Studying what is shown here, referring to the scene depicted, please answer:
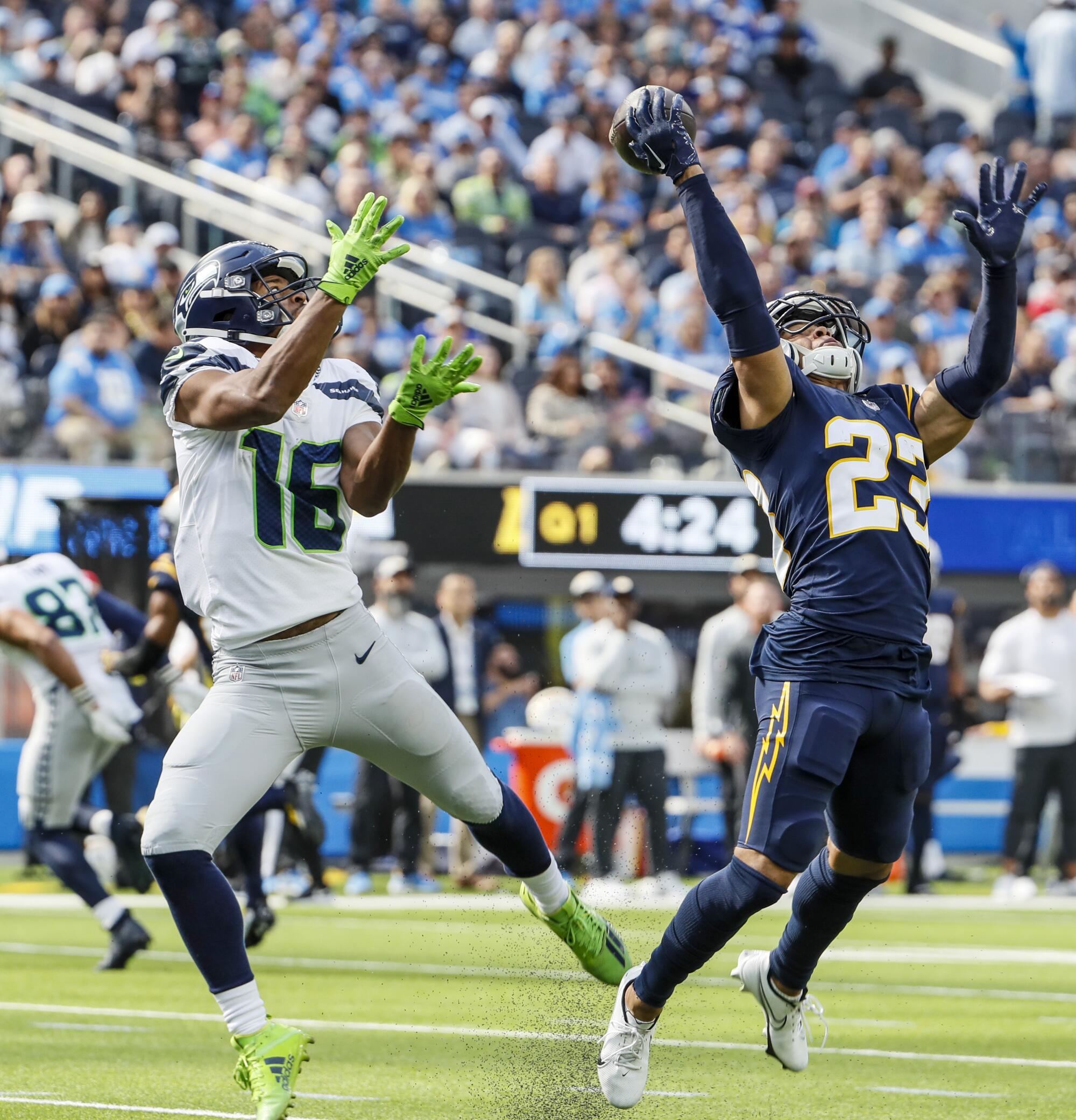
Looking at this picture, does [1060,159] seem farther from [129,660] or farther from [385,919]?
[129,660]

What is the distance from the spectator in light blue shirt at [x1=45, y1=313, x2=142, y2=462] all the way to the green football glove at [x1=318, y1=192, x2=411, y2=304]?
25.9 feet

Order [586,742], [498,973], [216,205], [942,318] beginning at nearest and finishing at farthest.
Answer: [498,973] → [586,742] → [216,205] → [942,318]

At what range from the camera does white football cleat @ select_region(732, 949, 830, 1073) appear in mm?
5137

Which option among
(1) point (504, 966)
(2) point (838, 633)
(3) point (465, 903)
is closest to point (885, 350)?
(3) point (465, 903)

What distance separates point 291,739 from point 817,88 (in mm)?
17249

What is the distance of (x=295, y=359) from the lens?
4.32 meters

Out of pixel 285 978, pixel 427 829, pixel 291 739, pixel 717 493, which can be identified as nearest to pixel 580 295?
pixel 717 493

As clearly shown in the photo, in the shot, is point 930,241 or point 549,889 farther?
point 930,241

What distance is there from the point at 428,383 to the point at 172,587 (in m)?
3.90

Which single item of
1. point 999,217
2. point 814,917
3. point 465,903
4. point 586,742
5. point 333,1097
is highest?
point 999,217

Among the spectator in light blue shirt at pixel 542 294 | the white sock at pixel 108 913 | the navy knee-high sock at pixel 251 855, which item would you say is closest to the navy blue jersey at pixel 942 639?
the spectator in light blue shirt at pixel 542 294

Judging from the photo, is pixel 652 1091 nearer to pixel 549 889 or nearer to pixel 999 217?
pixel 549 889

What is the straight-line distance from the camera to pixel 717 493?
1266cm

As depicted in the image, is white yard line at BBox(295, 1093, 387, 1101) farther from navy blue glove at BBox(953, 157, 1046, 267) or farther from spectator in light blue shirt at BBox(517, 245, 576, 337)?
spectator in light blue shirt at BBox(517, 245, 576, 337)
